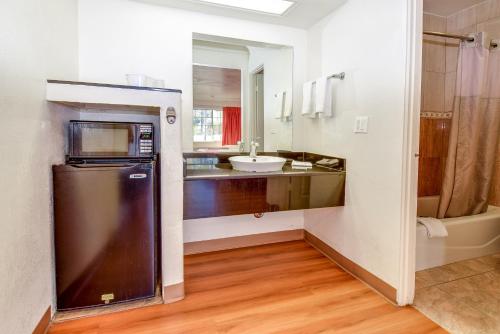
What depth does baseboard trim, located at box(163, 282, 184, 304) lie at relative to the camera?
1.80 meters

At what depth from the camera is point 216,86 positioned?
2.48 metres

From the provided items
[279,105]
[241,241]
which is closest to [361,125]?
[279,105]

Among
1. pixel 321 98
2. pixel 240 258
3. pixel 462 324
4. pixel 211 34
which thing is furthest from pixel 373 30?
pixel 240 258

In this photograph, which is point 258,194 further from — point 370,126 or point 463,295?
point 463,295

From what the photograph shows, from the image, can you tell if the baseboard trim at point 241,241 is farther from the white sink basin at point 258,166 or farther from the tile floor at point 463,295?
the tile floor at point 463,295

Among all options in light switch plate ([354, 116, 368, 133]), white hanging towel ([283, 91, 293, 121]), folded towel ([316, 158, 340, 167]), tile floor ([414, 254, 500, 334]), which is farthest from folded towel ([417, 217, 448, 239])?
white hanging towel ([283, 91, 293, 121])

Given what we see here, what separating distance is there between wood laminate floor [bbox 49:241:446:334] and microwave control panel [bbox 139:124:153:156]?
971mm

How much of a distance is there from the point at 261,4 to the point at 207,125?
1.06 m

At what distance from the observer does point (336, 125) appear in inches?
91.2

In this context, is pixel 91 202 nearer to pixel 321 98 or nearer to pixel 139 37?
pixel 139 37

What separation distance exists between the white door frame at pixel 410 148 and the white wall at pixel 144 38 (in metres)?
1.33

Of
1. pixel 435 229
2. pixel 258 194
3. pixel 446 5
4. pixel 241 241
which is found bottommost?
pixel 241 241

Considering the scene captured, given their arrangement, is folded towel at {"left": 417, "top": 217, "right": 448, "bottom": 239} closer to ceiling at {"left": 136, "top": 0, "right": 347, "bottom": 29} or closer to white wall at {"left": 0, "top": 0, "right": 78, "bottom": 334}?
ceiling at {"left": 136, "top": 0, "right": 347, "bottom": 29}

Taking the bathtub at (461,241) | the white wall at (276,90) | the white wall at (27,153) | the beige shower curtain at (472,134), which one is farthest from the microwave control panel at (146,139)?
the beige shower curtain at (472,134)
